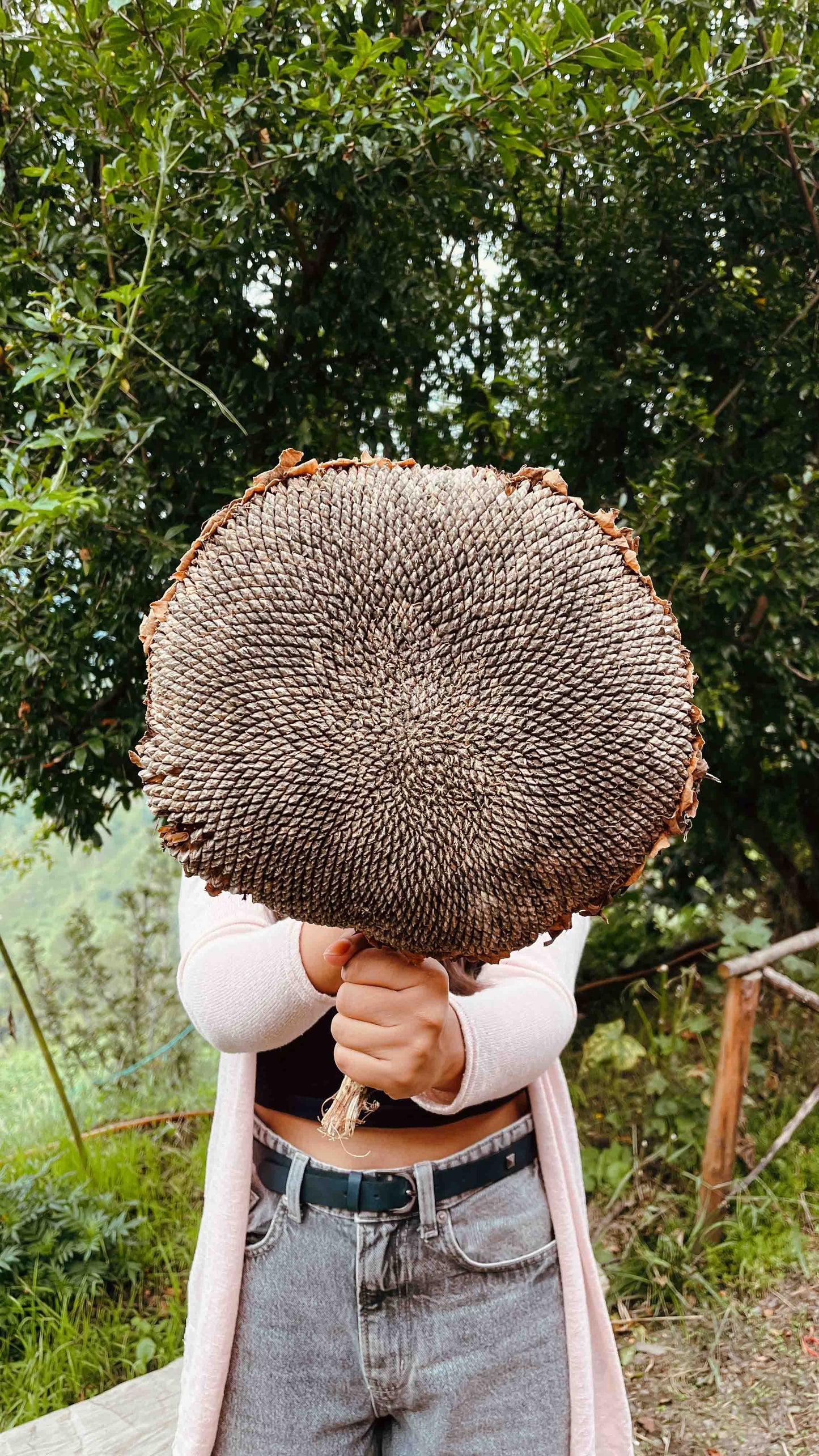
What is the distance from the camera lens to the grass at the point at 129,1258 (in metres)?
1.56

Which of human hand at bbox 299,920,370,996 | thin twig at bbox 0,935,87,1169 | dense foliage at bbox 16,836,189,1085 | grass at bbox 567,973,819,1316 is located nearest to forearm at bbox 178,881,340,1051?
human hand at bbox 299,920,370,996

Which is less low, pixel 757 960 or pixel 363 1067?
pixel 363 1067

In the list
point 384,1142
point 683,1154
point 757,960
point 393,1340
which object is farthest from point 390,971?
point 683,1154

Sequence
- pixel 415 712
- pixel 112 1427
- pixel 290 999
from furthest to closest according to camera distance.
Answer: pixel 112 1427, pixel 290 999, pixel 415 712

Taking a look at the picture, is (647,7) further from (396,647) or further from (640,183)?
(396,647)

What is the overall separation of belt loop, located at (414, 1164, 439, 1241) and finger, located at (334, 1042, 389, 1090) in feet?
0.74

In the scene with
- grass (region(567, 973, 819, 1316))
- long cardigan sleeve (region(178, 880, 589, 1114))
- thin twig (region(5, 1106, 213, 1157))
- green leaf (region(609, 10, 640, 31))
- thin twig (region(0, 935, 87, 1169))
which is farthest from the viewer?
thin twig (region(5, 1106, 213, 1157))

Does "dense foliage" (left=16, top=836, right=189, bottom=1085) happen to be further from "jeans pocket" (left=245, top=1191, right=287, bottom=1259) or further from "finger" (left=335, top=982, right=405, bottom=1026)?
"finger" (left=335, top=982, right=405, bottom=1026)

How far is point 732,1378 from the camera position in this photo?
1698 mm

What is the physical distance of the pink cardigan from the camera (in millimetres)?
804

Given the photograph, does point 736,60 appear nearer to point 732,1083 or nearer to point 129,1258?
point 732,1083

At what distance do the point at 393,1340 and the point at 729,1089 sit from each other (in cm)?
124

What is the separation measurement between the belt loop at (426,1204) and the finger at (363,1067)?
22 centimetres

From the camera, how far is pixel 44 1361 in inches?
60.7
